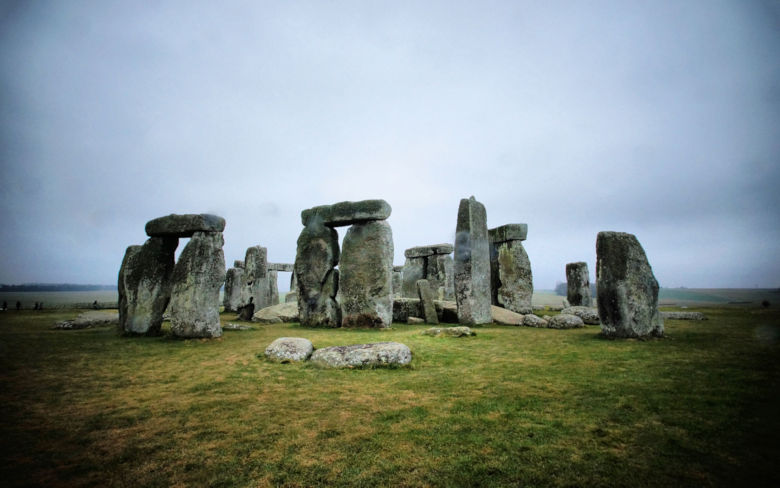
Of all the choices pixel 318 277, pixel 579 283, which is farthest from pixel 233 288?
pixel 579 283

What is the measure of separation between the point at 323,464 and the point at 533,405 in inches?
71.3

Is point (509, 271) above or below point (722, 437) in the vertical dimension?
above

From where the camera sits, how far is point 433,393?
10.8 feet

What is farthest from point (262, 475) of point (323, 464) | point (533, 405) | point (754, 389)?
point (754, 389)

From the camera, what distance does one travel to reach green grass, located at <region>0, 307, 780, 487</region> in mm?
1917

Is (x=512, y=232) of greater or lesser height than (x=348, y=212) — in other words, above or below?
below

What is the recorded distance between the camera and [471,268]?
29.5 feet

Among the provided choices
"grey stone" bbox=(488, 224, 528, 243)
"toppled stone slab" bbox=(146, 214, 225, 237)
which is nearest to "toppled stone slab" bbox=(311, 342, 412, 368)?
"toppled stone slab" bbox=(146, 214, 225, 237)

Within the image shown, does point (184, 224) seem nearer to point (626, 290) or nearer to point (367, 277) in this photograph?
point (367, 277)

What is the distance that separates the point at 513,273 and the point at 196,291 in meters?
9.87

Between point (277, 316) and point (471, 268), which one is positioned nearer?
point (471, 268)

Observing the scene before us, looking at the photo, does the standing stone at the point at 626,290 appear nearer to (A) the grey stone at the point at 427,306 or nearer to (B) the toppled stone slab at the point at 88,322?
(A) the grey stone at the point at 427,306

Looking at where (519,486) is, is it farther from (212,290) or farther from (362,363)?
(212,290)

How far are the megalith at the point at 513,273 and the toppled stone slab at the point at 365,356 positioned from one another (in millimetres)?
8538
